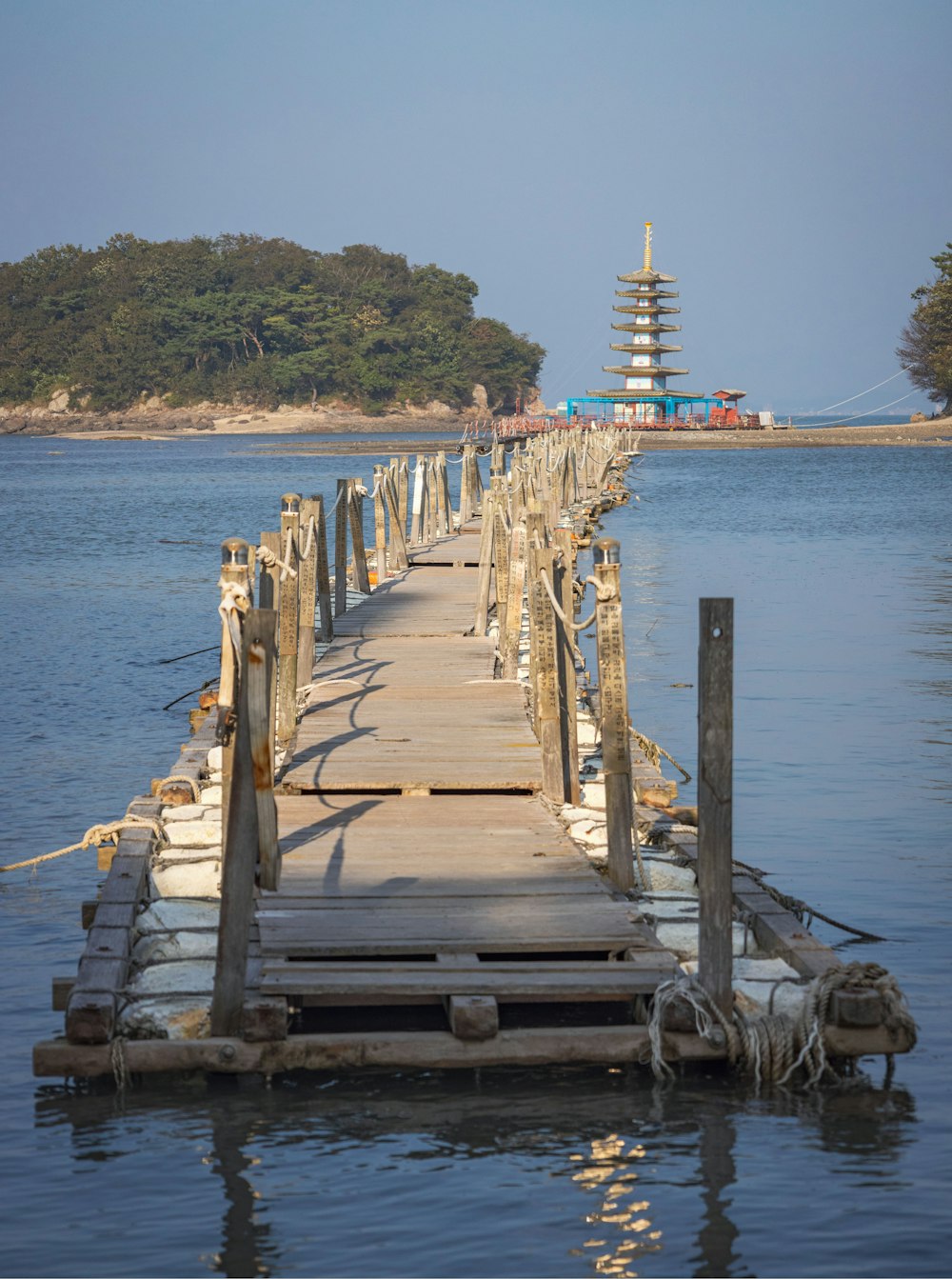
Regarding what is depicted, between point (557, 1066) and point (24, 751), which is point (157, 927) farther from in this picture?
point (24, 751)

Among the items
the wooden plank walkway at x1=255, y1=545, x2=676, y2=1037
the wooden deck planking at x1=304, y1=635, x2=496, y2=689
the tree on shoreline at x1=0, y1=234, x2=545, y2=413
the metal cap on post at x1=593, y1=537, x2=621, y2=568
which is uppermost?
the tree on shoreline at x1=0, y1=234, x2=545, y2=413

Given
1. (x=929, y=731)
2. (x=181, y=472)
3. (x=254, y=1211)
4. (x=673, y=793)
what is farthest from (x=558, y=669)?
(x=181, y=472)

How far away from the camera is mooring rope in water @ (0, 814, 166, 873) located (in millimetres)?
9641

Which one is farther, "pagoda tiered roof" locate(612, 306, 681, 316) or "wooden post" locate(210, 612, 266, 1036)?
"pagoda tiered roof" locate(612, 306, 681, 316)

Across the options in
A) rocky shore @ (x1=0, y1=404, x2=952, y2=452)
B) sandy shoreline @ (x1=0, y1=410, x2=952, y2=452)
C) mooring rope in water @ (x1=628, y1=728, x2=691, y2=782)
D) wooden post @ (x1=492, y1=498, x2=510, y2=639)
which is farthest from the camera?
rocky shore @ (x1=0, y1=404, x2=952, y2=452)

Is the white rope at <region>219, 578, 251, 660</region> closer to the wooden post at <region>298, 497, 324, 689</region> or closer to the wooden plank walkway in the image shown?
the wooden plank walkway

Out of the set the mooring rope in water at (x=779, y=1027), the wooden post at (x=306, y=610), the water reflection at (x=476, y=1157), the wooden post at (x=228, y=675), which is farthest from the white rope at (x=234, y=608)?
the wooden post at (x=306, y=610)

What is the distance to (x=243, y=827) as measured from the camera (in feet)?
21.5

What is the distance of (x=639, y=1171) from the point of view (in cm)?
621

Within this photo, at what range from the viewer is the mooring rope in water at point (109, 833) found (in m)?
9.64

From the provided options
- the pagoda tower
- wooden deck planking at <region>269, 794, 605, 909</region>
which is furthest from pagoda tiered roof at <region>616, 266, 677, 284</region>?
wooden deck planking at <region>269, 794, 605, 909</region>

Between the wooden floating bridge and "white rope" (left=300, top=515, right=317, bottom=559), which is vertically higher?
"white rope" (left=300, top=515, right=317, bottom=559)

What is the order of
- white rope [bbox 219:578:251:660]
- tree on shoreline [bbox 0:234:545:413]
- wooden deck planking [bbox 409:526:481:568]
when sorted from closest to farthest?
white rope [bbox 219:578:251:660] < wooden deck planking [bbox 409:526:481:568] < tree on shoreline [bbox 0:234:545:413]

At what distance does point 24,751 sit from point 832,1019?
30.9ft
